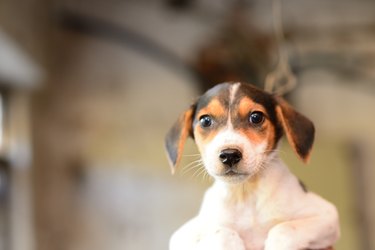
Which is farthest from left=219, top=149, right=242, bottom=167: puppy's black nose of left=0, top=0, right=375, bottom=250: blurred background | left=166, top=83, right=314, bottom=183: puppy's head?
left=0, top=0, right=375, bottom=250: blurred background

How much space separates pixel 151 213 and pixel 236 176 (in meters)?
2.25

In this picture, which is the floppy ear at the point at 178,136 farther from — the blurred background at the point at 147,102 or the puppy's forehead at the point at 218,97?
the blurred background at the point at 147,102

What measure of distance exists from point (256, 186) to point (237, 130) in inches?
3.8

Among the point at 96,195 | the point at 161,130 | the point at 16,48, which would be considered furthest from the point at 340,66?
the point at 16,48

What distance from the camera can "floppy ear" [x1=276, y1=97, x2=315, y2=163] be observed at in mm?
831

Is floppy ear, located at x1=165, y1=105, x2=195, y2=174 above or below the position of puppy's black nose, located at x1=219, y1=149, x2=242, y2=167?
above

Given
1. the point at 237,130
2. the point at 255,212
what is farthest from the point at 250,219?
the point at 237,130

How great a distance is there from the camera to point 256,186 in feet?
2.83

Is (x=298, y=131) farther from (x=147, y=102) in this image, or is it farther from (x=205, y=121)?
(x=147, y=102)

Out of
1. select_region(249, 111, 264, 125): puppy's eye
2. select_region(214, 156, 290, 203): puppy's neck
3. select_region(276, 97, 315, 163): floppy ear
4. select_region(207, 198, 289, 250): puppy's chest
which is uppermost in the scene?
select_region(249, 111, 264, 125): puppy's eye

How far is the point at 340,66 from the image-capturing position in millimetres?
3244

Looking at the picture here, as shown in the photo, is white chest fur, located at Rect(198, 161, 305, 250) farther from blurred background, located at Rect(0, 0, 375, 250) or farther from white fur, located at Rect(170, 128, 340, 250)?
blurred background, located at Rect(0, 0, 375, 250)

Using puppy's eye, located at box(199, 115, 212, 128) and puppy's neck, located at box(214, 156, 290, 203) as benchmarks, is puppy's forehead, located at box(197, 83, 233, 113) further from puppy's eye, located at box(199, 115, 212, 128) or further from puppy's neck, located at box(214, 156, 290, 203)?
puppy's neck, located at box(214, 156, 290, 203)

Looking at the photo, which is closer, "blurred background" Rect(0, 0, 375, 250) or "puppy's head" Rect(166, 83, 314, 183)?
"puppy's head" Rect(166, 83, 314, 183)
